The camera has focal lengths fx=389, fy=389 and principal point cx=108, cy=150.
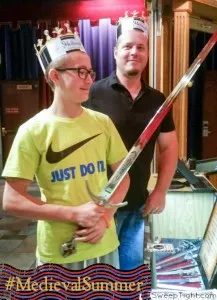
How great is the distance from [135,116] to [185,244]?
570 mm

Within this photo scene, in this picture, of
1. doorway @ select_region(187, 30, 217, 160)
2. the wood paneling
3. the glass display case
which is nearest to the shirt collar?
the glass display case

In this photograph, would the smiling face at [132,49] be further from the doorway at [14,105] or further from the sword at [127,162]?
the doorway at [14,105]

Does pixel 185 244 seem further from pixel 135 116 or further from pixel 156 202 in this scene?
pixel 135 116

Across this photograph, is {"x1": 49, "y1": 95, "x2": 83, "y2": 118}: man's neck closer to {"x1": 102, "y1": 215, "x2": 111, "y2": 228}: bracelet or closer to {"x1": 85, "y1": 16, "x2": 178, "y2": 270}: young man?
{"x1": 102, "y1": 215, "x2": 111, "y2": 228}: bracelet

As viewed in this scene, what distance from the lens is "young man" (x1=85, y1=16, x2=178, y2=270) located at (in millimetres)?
1469

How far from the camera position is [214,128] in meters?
6.03

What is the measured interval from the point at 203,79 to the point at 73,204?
5189mm

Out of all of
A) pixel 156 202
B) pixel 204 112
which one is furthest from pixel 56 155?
pixel 204 112

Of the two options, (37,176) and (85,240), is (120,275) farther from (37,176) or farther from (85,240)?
(37,176)

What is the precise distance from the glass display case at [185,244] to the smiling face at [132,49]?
2.05ft

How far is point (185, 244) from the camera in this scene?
5.29 ft

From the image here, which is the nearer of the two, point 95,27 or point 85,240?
point 85,240

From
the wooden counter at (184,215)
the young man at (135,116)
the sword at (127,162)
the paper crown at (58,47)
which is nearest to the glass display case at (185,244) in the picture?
the wooden counter at (184,215)

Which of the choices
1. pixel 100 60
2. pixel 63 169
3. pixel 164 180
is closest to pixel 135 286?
pixel 63 169
